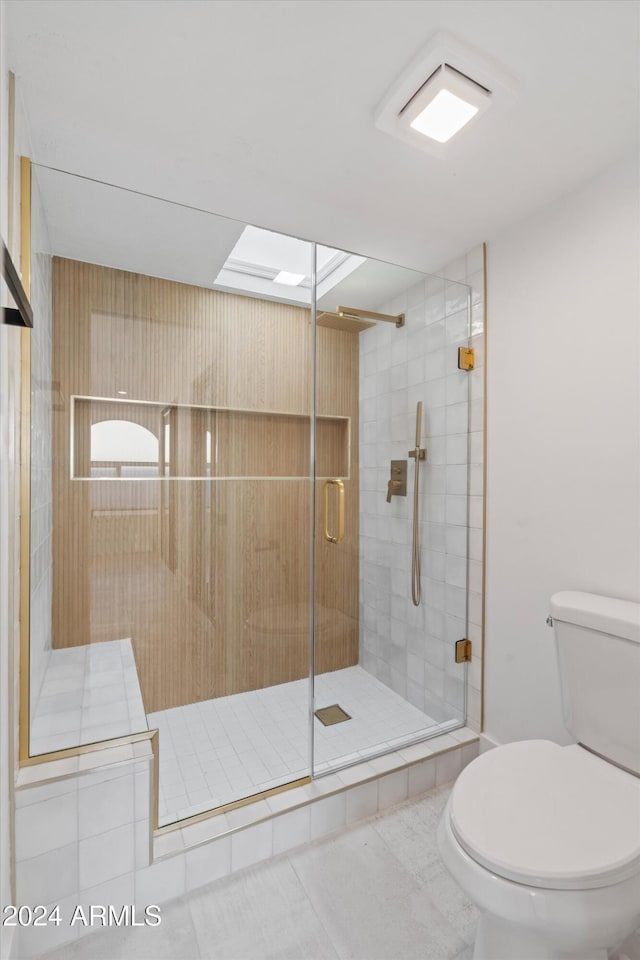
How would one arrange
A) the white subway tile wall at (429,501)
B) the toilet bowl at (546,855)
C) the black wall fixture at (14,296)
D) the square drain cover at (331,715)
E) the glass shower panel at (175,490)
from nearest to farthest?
the black wall fixture at (14,296) → the toilet bowl at (546,855) → the glass shower panel at (175,490) → the square drain cover at (331,715) → the white subway tile wall at (429,501)

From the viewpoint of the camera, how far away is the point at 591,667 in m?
1.39

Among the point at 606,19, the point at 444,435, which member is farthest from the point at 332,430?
the point at 606,19

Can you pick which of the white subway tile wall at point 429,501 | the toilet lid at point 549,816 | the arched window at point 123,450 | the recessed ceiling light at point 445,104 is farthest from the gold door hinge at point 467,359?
the toilet lid at point 549,816

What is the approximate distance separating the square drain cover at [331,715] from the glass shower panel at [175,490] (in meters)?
0.07

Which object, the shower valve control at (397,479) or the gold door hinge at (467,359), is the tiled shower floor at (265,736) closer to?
the shower valve control at (397,479)

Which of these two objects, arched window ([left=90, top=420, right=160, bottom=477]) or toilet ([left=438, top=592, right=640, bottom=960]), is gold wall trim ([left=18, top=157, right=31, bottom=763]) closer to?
arched window ([left=90, top=420, right=160, bottom=477])

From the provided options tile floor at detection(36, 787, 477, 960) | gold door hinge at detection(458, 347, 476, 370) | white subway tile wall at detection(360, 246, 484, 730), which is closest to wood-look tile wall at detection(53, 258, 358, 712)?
white subway tile wall at detection(360, 246, 484, 730)

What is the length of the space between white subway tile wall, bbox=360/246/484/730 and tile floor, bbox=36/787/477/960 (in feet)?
2.17

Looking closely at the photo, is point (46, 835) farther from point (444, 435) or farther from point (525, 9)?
point (525, 9)

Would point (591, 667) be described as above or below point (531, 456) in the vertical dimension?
below

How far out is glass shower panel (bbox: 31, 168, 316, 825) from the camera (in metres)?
1.56

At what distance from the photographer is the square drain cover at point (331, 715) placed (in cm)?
191

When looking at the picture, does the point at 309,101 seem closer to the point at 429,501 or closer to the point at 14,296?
the point at 14,296

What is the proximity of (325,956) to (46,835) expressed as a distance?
0.83 meters
